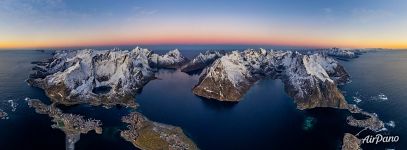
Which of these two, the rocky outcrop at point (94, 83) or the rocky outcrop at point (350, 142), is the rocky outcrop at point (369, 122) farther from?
the rocky outcrop at point (94, 83)

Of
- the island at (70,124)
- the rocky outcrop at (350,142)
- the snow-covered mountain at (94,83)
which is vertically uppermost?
the snow-covered mountain at (94,83)

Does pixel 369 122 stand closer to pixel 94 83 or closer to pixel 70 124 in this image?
pixel 70 124

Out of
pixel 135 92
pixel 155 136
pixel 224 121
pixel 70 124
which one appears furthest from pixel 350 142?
pixel 135 92

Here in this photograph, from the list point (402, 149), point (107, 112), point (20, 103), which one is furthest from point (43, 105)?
point (402, 149)

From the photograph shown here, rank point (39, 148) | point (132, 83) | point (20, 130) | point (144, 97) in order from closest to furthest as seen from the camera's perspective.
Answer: point (39, 148) → point (20, 130) → point (144, 97) → point (132, 83)

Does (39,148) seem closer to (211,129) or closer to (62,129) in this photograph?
(62,129)

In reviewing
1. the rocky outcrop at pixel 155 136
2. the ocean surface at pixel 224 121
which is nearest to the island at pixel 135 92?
the rocky outcrop at pixel 155 136

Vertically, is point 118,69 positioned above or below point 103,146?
above

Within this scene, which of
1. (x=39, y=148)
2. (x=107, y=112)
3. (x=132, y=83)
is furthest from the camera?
(x=132, y=83)
